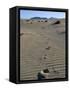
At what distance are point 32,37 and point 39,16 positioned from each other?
211 mm

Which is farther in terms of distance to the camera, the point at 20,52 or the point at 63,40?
the point at 63,40

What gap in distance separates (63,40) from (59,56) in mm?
161

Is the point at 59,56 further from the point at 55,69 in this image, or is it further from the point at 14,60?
the point at 14,60

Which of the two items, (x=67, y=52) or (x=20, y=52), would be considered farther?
(x=67, y=52)

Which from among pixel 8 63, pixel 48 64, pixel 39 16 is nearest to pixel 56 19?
pixel 39 16

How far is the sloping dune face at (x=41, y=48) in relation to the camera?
2.92 metres

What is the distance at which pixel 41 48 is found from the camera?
2994 millimetres

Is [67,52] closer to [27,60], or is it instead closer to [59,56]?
[59,56]

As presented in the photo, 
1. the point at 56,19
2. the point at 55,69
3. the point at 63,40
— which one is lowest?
the point at 55,69

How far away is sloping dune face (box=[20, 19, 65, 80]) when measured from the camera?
2.92 metres

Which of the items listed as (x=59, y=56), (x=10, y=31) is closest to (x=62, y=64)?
(x=59, y=56)

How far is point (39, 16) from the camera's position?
2982mm

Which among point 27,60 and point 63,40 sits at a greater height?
point 63,40

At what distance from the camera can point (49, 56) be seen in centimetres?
303
